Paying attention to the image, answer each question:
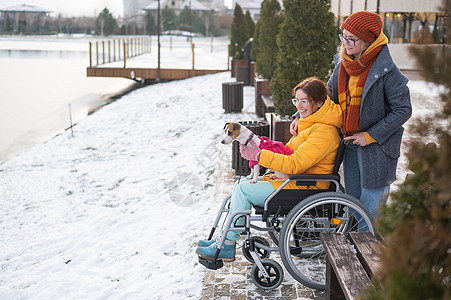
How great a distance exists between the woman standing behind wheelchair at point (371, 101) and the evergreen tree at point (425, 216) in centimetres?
171

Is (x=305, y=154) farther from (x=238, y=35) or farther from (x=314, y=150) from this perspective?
(x=238, y=35)

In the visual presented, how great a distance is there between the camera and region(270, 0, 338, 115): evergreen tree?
223 inches

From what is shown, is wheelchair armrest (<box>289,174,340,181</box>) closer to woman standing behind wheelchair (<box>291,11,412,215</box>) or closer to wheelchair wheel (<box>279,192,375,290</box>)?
wheelchair wheel (<box>279,192,375,290</box>)

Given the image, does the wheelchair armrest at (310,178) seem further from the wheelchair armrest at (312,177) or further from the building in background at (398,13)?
the building in background at (398,13)

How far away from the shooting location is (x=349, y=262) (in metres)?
2.41

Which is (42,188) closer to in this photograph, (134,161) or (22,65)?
(134,161)

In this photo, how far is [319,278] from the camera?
322 centimetres

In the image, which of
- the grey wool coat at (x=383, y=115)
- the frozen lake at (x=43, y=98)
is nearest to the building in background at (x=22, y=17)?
the frozen lake at (x=43, y=98)

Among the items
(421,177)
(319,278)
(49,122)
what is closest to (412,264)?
(421,177)

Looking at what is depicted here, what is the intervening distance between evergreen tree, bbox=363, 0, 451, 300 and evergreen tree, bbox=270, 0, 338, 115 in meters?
4.49

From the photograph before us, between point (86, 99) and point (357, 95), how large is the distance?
617 inches

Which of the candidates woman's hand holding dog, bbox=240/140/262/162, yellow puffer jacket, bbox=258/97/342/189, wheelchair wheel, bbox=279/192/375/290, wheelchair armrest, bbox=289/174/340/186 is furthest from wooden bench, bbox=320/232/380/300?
woman's hand holding dog, bbox=240/140/262/162

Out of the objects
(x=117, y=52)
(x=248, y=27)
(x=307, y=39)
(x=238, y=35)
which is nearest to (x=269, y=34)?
(x=307, y=39)

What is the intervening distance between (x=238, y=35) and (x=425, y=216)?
17404 mm
